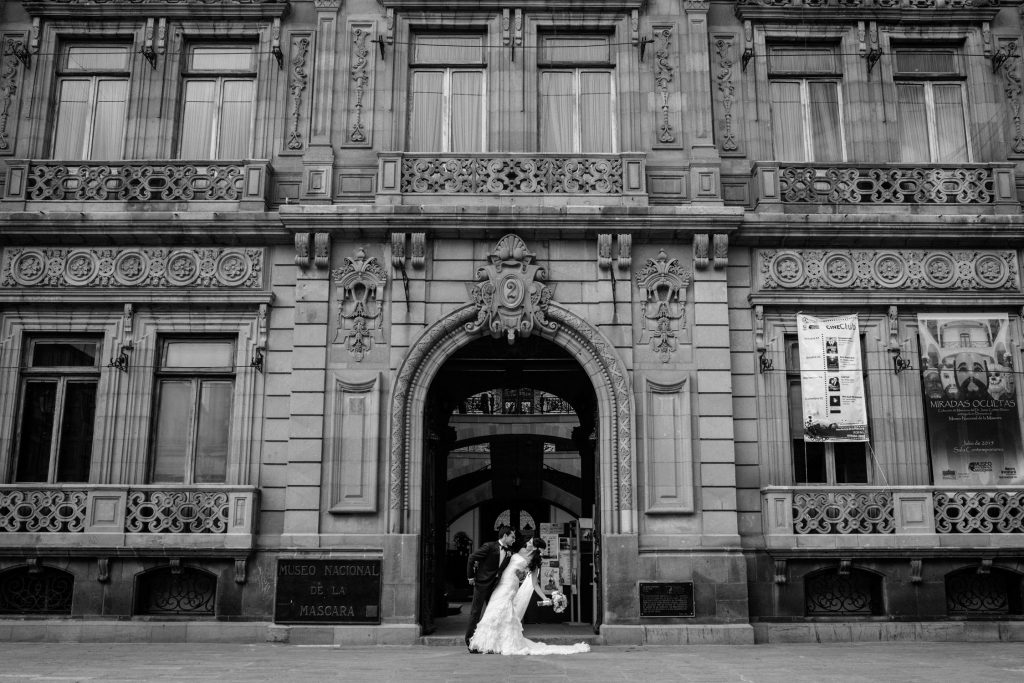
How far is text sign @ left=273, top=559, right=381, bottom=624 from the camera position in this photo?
16.2 m

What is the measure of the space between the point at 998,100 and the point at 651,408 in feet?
32.3

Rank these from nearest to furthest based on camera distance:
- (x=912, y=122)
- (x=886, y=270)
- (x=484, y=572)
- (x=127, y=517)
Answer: (x=484, y=572)
(x=127, y=517)
(x=886, y=270)
(x=912, y=122)

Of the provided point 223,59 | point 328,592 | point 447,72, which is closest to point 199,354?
point 328,592

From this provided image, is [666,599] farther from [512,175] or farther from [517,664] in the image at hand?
[512,175]

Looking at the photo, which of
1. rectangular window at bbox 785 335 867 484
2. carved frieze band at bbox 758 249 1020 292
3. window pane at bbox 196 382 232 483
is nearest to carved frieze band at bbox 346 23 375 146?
window pane at bbox 196 382 232 483

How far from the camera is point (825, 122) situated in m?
19.0

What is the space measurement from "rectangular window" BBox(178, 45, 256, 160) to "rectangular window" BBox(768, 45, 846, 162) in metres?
10.7

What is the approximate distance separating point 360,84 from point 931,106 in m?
11.8

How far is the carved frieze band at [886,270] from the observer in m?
17.9

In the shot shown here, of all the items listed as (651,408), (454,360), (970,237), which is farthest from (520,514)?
(970,237)

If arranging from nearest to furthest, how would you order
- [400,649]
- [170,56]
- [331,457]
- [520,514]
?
[400,649] < [331,457] < [170,56] < [520,514]

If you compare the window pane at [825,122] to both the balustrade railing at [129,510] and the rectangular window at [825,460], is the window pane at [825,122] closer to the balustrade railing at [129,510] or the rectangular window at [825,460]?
the rectangular window at [825,460]

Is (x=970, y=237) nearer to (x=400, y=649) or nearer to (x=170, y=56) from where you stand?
(x=400, y=649)

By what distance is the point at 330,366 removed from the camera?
17.3 meters
